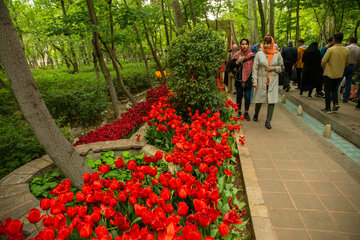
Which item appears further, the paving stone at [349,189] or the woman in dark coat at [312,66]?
the woman in dark coat at [312,66]

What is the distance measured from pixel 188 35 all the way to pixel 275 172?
383cm

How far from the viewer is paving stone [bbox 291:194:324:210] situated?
258 centimetres

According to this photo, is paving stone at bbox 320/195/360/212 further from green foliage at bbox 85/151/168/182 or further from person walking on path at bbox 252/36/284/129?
person walking on path at bbox 252/36/284/129

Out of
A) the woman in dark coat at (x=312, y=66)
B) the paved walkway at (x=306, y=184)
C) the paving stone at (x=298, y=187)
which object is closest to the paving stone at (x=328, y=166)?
the paved walkway at (x=306, y=184)

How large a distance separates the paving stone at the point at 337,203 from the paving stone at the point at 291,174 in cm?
47

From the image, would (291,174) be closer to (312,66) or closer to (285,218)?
(285,218)

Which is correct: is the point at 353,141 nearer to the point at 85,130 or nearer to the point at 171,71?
the point at 171,71

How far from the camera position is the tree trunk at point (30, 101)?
2.26 m

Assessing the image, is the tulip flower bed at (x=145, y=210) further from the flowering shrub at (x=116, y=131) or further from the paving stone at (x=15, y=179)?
the flowering shrub at (x=116, y=131)

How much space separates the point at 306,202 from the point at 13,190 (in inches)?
160

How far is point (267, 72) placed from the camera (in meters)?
4.93

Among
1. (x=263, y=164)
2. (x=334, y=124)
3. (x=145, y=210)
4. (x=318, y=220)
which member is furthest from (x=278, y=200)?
(x=334, y=124)

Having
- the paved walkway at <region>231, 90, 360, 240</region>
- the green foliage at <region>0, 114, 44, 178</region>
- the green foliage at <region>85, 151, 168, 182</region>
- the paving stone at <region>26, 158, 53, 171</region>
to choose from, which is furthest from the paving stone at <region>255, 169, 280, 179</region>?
the green foliage at <region>0, 114, 44, 178</region>

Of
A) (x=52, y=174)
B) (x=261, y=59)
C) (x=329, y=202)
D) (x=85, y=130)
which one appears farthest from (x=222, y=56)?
(x=85, y=130)
